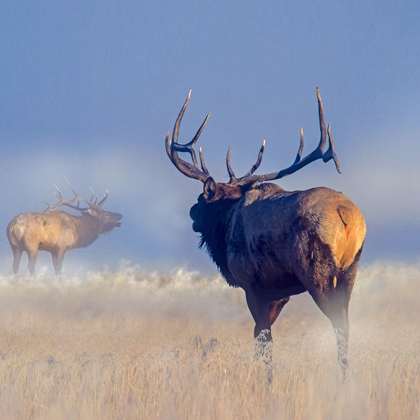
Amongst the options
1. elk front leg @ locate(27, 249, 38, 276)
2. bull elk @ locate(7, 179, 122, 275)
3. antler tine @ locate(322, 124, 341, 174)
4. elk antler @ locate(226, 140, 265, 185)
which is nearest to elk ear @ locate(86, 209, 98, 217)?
bull elk @ locate(7, 179, 122, 275)

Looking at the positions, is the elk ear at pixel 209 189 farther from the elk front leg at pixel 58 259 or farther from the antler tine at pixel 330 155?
the elk front leg at pixel 58 259

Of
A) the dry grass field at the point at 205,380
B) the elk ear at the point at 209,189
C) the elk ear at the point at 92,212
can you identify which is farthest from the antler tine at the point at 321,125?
the elk ear at the point at 92,212

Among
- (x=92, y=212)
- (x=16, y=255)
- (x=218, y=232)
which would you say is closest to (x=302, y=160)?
(x=218, y=232)

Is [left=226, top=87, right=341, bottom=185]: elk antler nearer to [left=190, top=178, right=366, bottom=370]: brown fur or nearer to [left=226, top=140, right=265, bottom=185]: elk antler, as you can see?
[left=226, top=140, right=265, bottom=185]: elk antler

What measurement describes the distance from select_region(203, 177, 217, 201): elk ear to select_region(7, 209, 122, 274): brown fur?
13054 millimetres

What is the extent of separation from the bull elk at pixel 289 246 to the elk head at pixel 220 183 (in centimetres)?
2

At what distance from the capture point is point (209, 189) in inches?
324

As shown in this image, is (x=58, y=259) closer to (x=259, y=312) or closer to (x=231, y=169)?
(x=231, y=169)

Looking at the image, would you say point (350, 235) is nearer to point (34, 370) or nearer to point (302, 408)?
point (302, 408)

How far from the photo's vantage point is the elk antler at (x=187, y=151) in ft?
29.6

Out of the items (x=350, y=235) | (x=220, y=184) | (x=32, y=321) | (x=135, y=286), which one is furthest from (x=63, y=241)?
(x=350, y=235)

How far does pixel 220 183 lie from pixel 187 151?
56.6 inches

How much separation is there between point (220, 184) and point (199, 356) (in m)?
3.48

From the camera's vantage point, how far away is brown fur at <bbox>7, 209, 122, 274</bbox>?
20547mm
